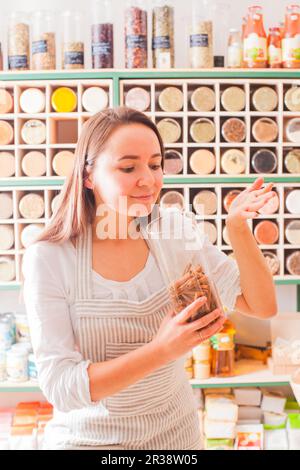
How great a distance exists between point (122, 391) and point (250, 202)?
15.7 inches

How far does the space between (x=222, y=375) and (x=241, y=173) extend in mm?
715

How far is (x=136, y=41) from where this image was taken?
1866mm

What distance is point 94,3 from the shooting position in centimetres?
196

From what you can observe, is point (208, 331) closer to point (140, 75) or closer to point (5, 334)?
point (140, 75)

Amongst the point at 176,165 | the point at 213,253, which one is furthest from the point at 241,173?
the point at 213,253

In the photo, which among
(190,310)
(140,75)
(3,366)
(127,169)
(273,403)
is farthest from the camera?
(273,403)

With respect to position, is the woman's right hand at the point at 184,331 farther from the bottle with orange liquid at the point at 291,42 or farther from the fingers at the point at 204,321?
the bottle with orange liquid at the point at 291,42

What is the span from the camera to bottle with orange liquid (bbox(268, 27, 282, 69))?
1895 millimetres

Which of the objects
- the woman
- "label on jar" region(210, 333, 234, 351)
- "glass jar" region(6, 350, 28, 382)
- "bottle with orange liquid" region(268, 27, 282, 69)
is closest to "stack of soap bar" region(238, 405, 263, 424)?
"label on jar" region(210, 333, 234, 351)

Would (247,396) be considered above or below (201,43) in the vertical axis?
below

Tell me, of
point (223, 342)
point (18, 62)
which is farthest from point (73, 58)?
point (223, 342)

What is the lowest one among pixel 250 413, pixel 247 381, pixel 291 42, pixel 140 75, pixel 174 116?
pixel 250 413

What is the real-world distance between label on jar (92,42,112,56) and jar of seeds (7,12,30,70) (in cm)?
24
